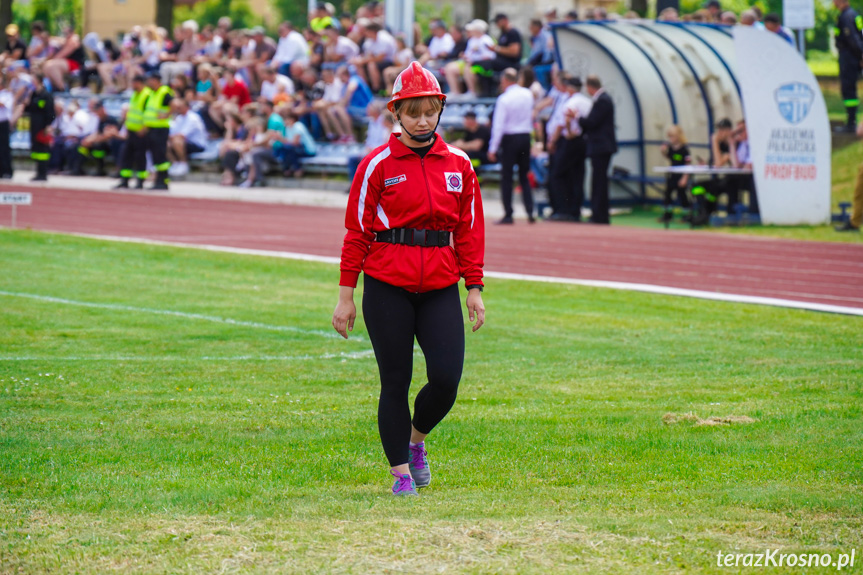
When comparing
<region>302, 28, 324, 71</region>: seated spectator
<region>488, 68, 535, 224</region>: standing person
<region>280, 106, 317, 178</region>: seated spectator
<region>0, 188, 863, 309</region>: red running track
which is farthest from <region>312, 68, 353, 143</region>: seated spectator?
<region>488, 68, 535, 224</region>: standing person

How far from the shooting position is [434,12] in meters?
96.4

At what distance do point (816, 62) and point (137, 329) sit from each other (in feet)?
165

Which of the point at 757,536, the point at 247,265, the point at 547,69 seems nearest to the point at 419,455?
the point at 757,536

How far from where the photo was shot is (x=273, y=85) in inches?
1173

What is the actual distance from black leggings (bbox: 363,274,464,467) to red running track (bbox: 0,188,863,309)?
770 centimetres

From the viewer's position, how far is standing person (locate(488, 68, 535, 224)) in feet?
64.5

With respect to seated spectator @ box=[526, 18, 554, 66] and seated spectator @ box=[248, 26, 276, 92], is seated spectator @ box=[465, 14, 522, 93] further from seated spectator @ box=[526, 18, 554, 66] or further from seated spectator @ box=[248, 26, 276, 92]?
seated spectator @ box=[248, 26, 276, 92]

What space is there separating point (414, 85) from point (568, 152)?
15692mm

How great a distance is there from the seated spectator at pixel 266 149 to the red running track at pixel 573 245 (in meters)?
4.70

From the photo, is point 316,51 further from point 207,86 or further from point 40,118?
point 40,118

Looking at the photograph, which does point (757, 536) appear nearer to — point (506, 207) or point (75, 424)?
point (75, 424)

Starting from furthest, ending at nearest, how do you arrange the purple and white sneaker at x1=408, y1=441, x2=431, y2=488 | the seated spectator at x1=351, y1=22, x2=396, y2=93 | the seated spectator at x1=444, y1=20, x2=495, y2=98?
1. the seated spectator at x1=351, y1=22, x2=396, y2=93
2. the seated spectator at x1=444, y1=20, x2=495, y2=98
3. the purple and white sneaker at x1=408, y1=441, x2=431, y2=488

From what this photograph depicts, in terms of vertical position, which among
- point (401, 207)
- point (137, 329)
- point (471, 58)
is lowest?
point (137, 329)

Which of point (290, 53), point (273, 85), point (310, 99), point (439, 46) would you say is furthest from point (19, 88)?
point (439, 46)
